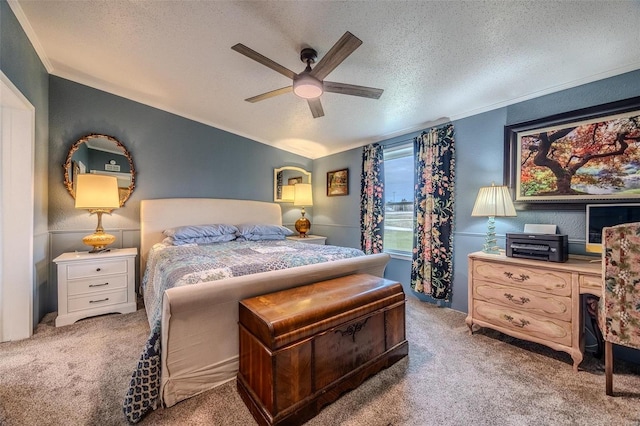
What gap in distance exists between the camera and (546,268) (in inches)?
81.5

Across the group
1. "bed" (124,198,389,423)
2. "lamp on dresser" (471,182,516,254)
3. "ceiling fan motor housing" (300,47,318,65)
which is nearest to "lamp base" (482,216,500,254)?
"lamp on dresser" (471,182,516,254)

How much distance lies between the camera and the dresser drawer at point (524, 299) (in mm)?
1998

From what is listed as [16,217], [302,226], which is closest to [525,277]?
[302,226]

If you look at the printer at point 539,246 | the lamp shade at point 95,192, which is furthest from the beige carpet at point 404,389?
the lamp shade at point 95,192

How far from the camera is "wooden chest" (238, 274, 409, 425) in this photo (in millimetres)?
1404

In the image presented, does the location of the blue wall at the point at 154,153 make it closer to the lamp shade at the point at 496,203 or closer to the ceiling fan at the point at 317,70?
the ceiling fan at the point at 317,70

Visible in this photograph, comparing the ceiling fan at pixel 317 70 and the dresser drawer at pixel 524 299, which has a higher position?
the ceiling fan at pixel 317 70

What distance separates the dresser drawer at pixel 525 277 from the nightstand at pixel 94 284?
3794 mm

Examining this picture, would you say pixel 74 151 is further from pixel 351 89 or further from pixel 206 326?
pixel 351 89

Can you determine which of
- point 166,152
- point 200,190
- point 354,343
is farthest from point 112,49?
point 354,343

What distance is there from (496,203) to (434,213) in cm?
82

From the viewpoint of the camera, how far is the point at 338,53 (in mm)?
1711

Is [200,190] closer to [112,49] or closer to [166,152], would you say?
[166,152]

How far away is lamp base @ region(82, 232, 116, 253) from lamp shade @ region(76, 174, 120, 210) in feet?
1.06
